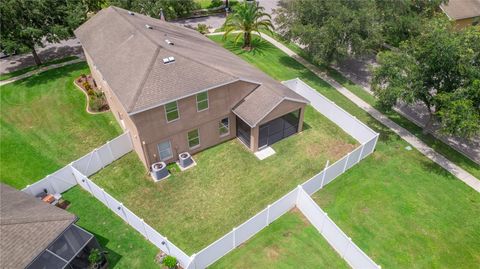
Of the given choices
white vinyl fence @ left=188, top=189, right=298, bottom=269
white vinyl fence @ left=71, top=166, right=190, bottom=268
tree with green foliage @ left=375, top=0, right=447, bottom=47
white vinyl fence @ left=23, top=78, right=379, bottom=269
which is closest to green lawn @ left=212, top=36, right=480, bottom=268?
white vinyl fence @ left=23, top=78, right=379, bottom=269

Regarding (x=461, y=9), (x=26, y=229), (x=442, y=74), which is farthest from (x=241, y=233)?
(x=461, y=9)

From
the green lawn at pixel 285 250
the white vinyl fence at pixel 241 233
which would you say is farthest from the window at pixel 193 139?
the green lawn at pixel 285 250

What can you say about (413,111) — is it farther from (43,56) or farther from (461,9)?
(43,56)

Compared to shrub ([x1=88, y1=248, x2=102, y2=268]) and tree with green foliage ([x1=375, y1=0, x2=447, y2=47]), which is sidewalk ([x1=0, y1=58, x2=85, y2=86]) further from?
tree with green foliage ([x1=375, y1=0, x2=447, y2=47])

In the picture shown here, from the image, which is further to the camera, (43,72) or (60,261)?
(43,72)

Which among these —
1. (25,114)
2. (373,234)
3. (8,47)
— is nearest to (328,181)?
(373,234)

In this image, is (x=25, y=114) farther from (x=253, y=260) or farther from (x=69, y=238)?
(x=253, y=260)
